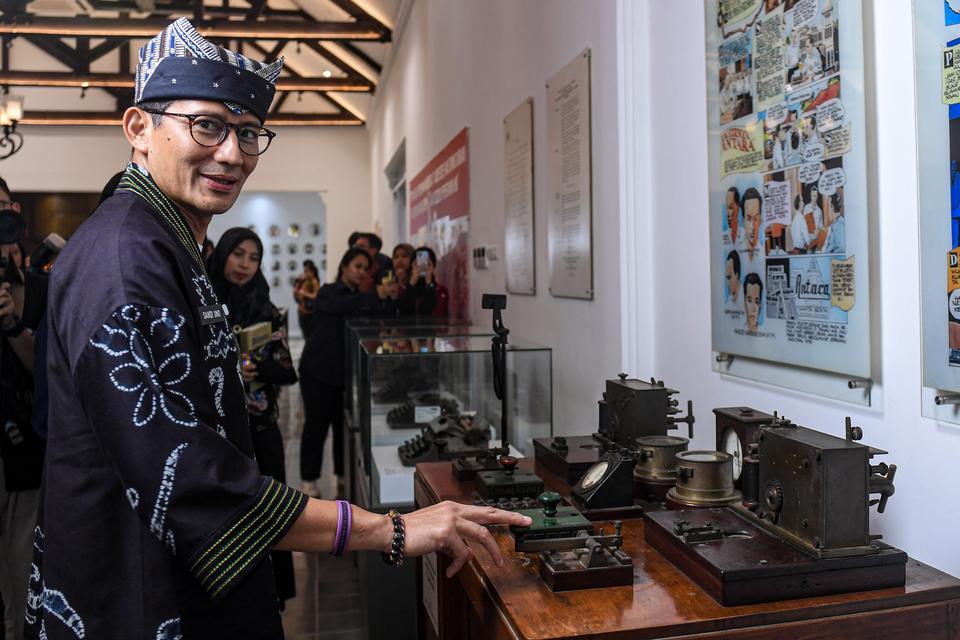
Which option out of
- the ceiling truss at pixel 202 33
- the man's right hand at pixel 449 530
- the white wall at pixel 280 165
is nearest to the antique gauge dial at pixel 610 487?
the man's right hand at pixel 449 530

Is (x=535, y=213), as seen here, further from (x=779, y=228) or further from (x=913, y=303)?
(x=913, y=303)

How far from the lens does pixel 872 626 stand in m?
1.19

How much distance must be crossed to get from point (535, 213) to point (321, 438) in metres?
2.25

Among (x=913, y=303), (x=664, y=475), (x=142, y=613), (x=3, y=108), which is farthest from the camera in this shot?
(x=3, y=108)

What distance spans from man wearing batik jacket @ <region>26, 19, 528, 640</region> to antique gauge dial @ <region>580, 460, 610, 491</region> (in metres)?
0.34

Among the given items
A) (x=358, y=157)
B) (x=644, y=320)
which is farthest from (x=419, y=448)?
(x=358, y=157)

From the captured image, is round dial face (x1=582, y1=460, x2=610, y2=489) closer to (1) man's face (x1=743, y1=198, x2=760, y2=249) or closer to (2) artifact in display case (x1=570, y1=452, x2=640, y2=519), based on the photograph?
(2) artifact in display case (x1=570, y1=452, x2=640, y2=519)

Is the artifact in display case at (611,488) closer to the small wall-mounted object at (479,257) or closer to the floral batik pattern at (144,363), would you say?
the floral batik pattern at (144,363)

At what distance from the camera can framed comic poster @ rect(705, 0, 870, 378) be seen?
5.21ft

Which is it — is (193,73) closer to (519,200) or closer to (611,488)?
(611,488)

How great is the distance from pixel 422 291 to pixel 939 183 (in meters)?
4.35

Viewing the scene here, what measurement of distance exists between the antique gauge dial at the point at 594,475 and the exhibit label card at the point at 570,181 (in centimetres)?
122

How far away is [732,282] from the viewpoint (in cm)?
202

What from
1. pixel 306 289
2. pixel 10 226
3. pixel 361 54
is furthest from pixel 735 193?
pixel 306 289
